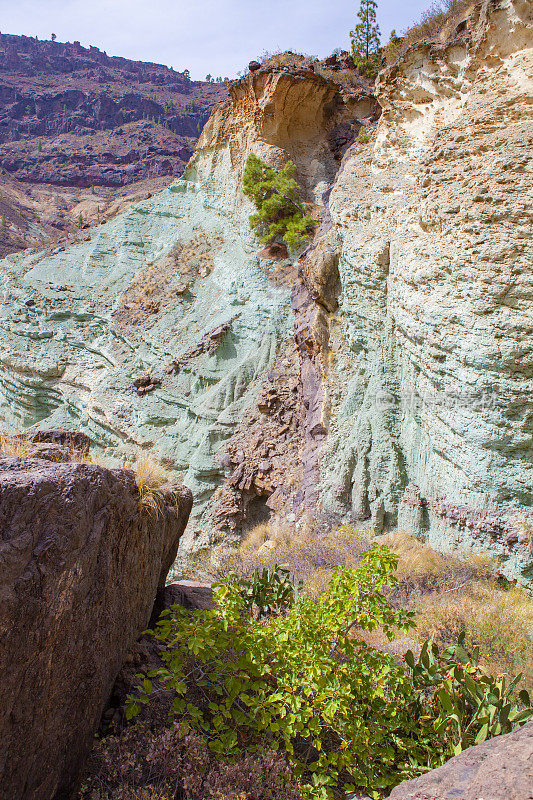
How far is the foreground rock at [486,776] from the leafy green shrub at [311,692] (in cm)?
85

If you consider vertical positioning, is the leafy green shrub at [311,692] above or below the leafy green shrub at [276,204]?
below

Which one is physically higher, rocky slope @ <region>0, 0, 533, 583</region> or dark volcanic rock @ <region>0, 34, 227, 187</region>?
dark volcanic rock @ <region>0, 34, 227, 187</region>

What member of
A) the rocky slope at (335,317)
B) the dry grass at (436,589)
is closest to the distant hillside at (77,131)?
the rocky slope at (335,317)

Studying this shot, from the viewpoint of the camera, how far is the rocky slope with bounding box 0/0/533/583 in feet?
20.9

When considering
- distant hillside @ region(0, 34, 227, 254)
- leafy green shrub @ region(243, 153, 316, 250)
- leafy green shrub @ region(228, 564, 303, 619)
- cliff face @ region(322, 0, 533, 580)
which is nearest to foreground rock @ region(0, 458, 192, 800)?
leafy green shrub @ region(228, 564, 303, 619)

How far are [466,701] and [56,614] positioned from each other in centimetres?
299

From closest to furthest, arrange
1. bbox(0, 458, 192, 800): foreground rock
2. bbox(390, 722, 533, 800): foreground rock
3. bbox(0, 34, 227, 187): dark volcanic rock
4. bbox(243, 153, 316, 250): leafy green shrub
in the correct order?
bbox(390, 722, 533, 800): foreground rock < bbox(0, 458, 192, 800): foreground rock < bbox(243, 153, 316, 250): leafy green shrub < bbox(0, 34, 227, 187): dark volcanic rock

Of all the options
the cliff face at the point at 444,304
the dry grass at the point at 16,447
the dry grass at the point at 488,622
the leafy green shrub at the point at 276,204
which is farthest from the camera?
the leafy green shrub at the point at 276,204

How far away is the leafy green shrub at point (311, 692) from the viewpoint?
3268mm

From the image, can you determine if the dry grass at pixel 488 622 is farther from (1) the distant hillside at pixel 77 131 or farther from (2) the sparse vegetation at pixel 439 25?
(1) the distant hillside at pixel 77 131

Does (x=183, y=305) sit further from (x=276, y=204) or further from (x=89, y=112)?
(x=89, y=112)

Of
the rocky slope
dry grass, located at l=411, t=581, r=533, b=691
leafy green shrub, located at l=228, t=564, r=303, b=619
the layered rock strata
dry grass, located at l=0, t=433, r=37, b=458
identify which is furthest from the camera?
the layered rock strata

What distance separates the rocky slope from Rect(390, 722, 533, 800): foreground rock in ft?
13.9

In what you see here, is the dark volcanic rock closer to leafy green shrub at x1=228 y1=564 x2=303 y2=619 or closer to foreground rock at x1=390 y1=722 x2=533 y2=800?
leafy green shrub at x1=228 y1=564 x2=303 y2=619
